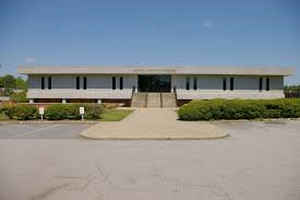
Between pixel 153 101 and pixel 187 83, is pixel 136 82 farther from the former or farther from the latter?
pixel 187 83

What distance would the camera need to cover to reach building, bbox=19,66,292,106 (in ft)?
104

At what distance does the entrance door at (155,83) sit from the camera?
38266 millimetres

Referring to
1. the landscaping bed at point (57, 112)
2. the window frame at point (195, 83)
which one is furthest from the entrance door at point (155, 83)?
the landscaping bed at point (57, 112)

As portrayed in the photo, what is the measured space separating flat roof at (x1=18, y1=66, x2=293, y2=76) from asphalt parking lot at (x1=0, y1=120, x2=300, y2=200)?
23.2 metres

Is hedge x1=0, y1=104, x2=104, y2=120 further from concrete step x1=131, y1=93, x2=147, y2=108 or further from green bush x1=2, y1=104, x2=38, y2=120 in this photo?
concrete step x1=131, y1=93, x2=147, y2=108

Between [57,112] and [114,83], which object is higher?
[114,83]

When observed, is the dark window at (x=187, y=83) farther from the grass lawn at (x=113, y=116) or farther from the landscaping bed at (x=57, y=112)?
the landscaping bed at (x=57, y=112)

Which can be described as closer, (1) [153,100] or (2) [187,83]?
(1) [153,100]

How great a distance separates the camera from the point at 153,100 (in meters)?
31.5

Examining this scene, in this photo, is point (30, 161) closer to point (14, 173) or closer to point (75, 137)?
point (14, 173)

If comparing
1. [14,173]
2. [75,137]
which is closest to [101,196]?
[14,173]

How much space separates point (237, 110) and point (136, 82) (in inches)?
748

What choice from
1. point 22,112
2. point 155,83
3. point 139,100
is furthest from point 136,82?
point 22,112

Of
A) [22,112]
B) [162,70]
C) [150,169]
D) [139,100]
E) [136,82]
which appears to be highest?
[162,70]
